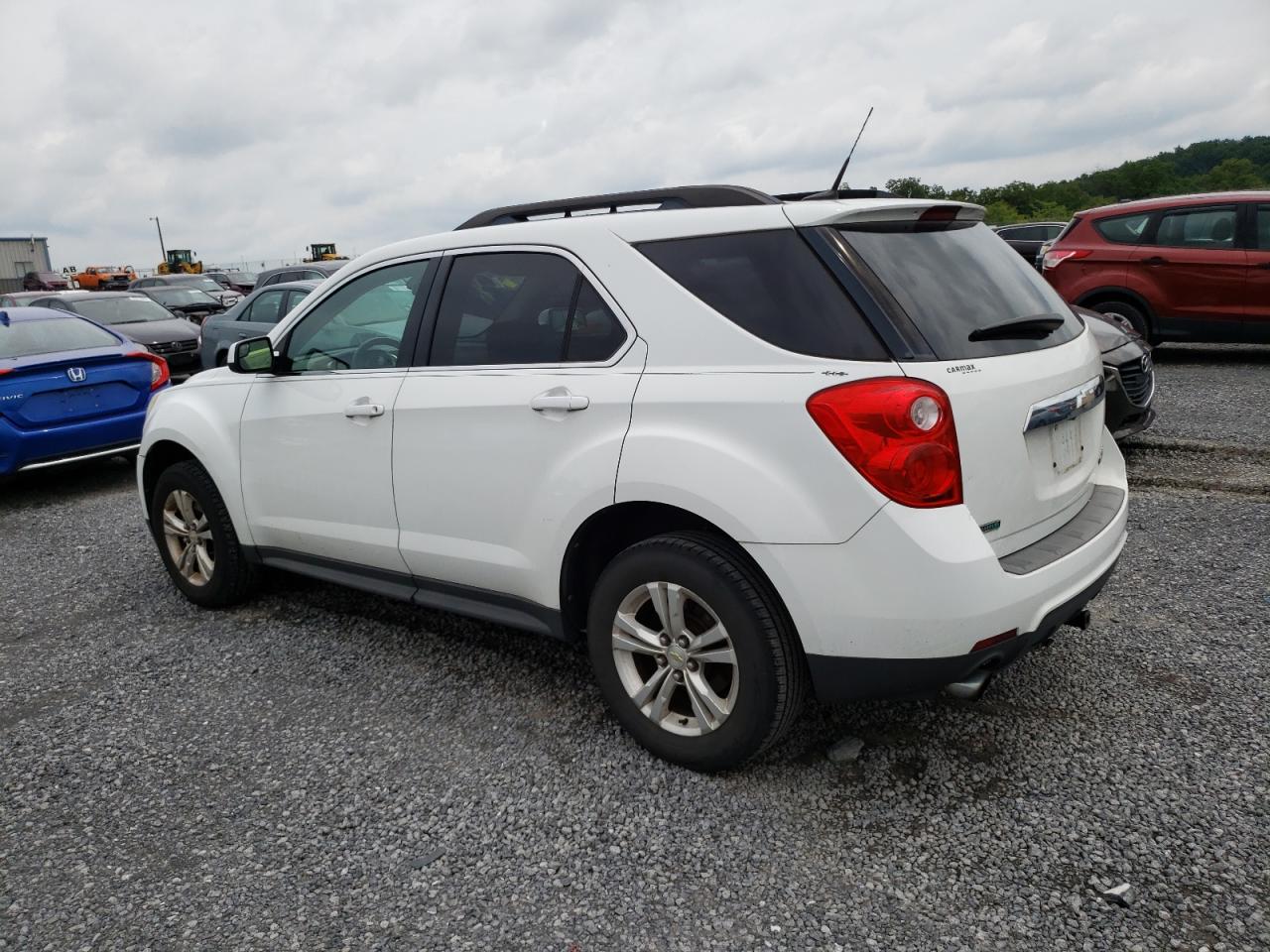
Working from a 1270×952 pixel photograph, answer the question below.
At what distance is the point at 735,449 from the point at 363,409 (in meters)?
1.70

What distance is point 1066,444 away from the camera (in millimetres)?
2943

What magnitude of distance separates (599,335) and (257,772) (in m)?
1.87

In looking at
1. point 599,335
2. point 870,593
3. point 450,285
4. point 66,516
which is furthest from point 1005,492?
point 66,516

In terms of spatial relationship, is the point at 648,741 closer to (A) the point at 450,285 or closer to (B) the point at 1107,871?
(B) the point at 1107,871

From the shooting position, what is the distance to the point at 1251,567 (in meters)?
4.48

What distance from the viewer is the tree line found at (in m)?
59.1

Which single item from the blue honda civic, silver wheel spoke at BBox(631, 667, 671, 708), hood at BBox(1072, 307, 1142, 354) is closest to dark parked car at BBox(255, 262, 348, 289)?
the blue honda civic

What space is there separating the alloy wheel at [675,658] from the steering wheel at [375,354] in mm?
1504

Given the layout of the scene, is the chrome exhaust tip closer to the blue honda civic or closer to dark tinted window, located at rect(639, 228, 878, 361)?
dark tinted window, located at rect(639, 228, 878, 361)

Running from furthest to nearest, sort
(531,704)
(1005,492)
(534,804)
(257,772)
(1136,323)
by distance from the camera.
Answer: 1. (1136,323)
2. (531,704)
3. (257,772)
4. (534,804)
5. (1005,492)

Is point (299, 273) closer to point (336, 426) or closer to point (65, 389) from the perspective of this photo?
point (65, 389)

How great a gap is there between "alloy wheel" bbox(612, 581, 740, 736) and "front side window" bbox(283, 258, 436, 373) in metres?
1.52

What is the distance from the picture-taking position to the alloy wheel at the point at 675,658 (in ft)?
9.24

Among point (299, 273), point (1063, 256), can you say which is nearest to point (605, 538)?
point (1063, 256)
